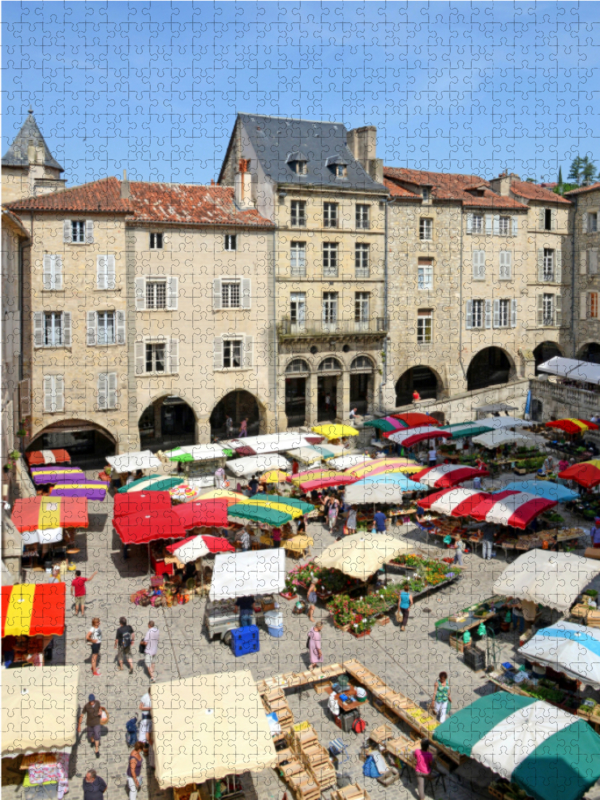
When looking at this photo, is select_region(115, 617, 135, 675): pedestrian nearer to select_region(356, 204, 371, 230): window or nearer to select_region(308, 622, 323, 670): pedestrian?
select_region(308, 622, 323, 670): pedestrian

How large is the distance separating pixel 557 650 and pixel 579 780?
3432 millimetres

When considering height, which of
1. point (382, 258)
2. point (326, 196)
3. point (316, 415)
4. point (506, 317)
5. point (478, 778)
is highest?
point (326, 196)

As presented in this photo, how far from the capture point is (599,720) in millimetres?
13344

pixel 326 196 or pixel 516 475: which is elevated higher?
pixel 326 196

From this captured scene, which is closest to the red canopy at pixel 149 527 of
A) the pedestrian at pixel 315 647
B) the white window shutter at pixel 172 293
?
the pedestrian at pixel 315 647

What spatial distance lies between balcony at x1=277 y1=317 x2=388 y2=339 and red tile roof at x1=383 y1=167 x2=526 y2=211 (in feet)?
24.6

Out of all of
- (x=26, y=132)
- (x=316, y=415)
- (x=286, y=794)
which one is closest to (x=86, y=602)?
(x=286, y=794)

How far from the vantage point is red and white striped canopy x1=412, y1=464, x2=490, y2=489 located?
81.0 feet

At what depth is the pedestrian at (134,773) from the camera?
1212 cm

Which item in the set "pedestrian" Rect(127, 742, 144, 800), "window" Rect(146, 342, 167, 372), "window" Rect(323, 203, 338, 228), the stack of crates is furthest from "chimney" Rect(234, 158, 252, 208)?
"pedestrian" Rect(127, 742, 144, 800)

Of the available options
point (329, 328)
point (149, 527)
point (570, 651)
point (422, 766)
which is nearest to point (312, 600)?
point (149, 527)

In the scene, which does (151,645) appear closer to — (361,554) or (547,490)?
(361,554)

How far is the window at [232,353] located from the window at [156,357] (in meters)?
2.93

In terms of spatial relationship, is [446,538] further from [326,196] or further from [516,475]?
[326,196]
